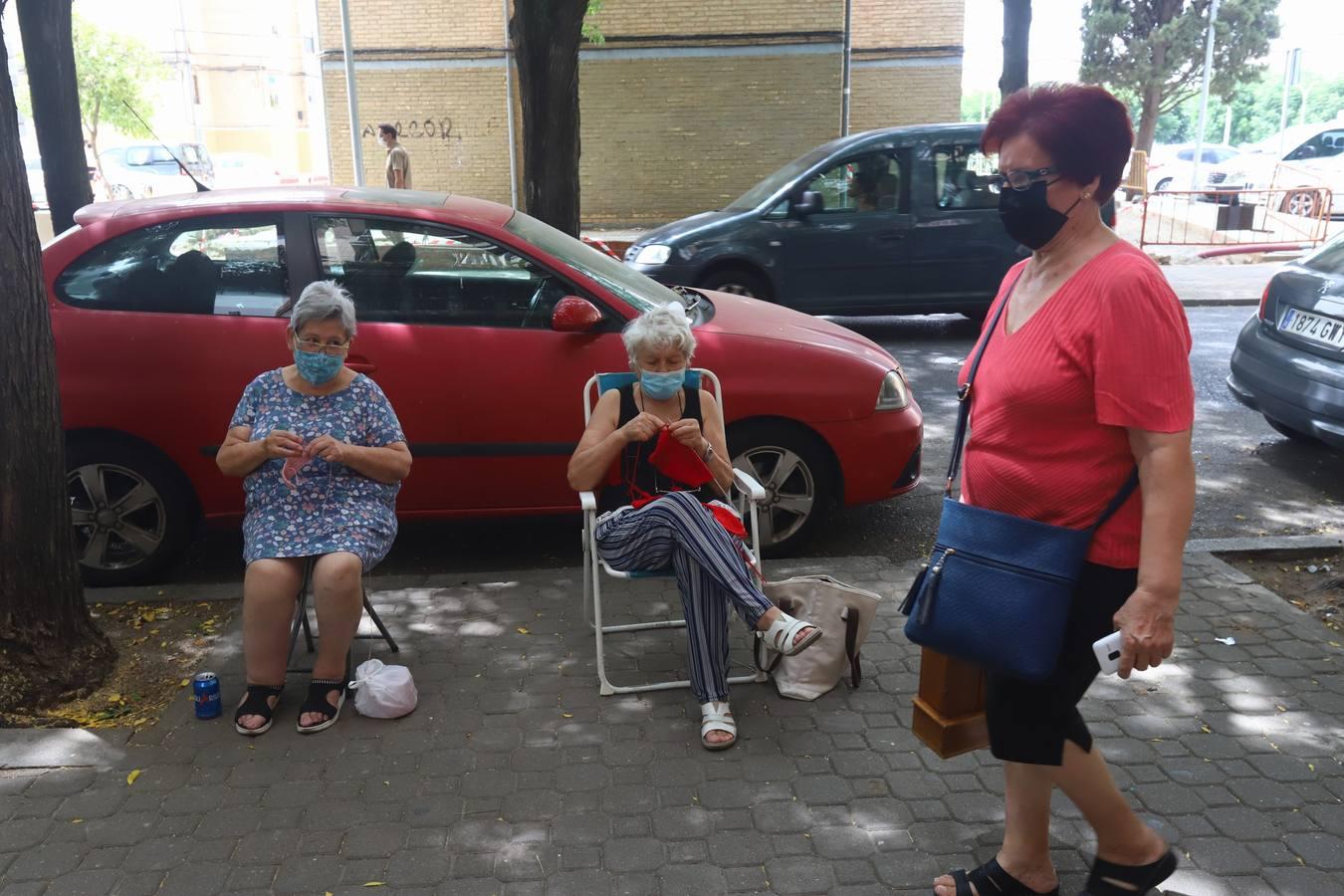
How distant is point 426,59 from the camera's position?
22.4 metres

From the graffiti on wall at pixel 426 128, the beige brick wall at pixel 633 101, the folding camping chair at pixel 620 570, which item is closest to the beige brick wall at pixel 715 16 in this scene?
the beige brick wall at pixel 633 101

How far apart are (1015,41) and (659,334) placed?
10560mm

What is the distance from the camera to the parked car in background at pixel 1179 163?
1267 inches

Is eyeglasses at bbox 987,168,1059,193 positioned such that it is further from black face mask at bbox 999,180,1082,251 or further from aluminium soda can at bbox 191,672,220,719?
aluminium soda can at bbox 191,672,220,719

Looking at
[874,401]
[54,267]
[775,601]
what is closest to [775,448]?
[874,401]

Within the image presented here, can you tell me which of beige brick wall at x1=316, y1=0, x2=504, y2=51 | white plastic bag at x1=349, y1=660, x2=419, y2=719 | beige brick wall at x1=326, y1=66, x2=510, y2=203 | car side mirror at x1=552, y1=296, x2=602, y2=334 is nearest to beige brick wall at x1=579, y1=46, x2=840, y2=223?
beige brick wall at x1=326, y1=66, x2=510, y2=203

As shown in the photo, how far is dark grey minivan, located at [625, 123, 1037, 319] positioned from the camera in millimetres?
10086

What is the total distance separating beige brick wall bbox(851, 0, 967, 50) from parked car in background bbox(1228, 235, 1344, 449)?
1871 cm

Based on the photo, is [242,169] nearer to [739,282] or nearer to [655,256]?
[655,256]

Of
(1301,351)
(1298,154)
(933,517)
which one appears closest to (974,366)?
(933,517)

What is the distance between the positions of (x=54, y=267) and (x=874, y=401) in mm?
3611

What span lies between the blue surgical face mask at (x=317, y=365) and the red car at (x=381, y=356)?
0.83m

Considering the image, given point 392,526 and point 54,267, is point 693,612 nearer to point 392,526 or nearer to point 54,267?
point 392,526

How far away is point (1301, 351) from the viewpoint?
21.0ft
